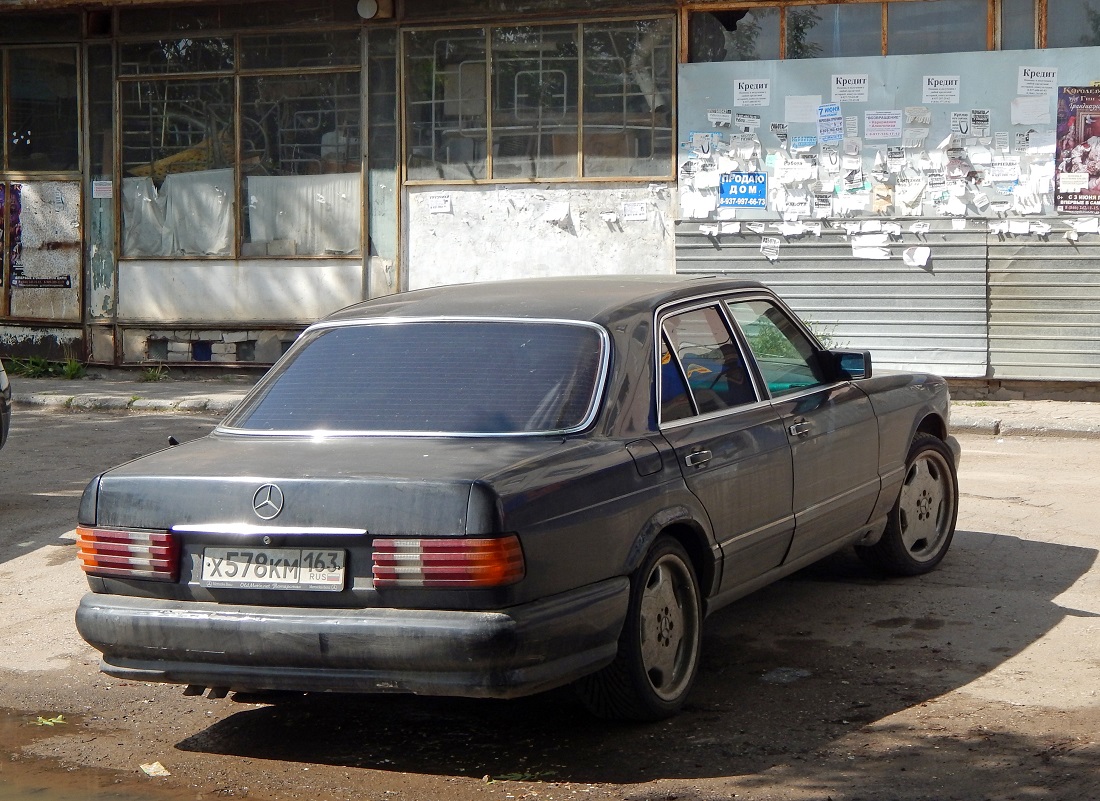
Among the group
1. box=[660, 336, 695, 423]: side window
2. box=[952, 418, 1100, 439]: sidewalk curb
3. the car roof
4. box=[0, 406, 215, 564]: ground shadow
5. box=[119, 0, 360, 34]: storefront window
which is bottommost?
box=[0, 406, 215, 564]: ground shadow

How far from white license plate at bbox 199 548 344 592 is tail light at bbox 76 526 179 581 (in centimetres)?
12

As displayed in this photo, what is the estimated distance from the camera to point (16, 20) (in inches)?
639

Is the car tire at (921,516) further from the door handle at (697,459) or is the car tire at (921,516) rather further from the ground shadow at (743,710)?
the door handle at (697,459)

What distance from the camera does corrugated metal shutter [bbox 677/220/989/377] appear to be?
12.9 meters

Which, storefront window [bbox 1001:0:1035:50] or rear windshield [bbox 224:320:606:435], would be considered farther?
storefront window [bbox 1001:0:1035:50]

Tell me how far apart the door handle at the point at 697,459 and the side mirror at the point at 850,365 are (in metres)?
1.37

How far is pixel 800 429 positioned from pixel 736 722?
1.35m

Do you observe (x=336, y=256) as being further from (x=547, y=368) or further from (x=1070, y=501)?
(x=547, y=368)

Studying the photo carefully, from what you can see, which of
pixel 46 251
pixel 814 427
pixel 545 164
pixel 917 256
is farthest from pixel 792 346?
pixel 46 251

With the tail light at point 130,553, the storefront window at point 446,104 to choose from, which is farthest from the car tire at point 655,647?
the storefront window at point 446,104

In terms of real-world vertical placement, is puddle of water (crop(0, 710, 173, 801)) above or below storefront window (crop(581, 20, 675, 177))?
below

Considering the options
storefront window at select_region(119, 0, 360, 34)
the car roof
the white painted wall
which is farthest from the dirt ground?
storefront window at select_region(119, 0, 360, 34)

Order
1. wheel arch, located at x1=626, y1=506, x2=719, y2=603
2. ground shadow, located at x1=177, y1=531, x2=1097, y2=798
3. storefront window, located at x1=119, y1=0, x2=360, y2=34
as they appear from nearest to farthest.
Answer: ground shadow, located at x1=177, y1=531, x2=1097, y2=798 < wheel arch, located at x1=626, y1=506, x2=719, y2=603 < storefront window, located at x1=119, y1=0, x2=360, y2=34

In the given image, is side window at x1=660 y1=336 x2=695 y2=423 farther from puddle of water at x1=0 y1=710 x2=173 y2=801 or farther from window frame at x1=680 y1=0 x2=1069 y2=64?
window frame at x1=680 y1=0 x2=1069 y2=64
